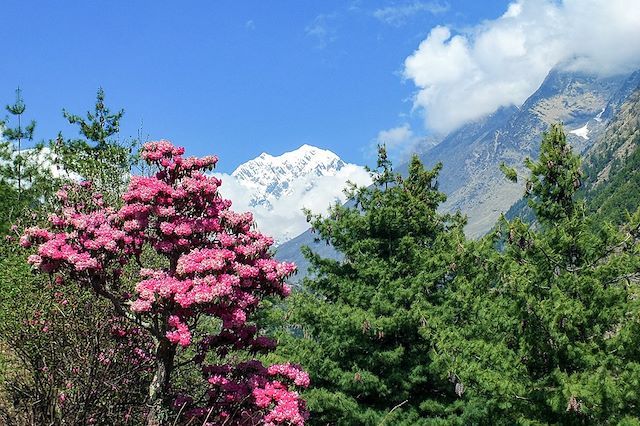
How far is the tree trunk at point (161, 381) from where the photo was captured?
8.91 m

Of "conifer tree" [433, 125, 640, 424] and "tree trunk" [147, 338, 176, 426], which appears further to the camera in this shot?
"conifer tree" [433, 125, 640, 424]

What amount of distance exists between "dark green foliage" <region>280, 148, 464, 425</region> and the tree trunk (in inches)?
275

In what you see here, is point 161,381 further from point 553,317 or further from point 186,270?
point 553,317

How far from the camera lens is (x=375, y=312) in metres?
16.4

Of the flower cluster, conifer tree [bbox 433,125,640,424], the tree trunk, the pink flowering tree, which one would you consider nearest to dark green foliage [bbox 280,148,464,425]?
conifer tree [bbox 433,125,640,424]

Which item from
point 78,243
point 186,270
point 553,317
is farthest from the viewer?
point 553,317

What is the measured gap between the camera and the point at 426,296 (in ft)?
57.6

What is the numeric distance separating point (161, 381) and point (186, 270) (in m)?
2.24

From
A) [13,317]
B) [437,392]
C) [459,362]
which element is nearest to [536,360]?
[459,362]

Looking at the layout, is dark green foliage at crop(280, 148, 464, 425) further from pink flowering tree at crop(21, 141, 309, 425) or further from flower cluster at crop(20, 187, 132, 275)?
flower cluster at crop(20, 187, 132, 275)

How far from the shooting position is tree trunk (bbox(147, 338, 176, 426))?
891 cm

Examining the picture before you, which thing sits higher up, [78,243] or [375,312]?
[78,243]

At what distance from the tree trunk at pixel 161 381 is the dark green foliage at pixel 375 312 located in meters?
7.00

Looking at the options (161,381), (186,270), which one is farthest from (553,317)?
(161,381)
